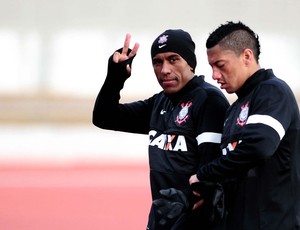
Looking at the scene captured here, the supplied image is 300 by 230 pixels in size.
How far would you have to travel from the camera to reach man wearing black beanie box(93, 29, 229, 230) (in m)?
3.15

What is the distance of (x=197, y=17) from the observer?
11688 mm

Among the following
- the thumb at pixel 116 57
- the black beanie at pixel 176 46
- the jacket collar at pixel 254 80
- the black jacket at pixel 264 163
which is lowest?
the black jacket at pixel 264 163

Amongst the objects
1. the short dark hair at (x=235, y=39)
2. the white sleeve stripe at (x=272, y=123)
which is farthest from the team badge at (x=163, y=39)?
the white sleeve stripe at (x=272, y=123)

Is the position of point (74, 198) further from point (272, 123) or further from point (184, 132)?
point (272, 123)

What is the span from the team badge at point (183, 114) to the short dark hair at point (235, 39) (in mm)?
282

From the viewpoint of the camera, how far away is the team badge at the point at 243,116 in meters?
2.97

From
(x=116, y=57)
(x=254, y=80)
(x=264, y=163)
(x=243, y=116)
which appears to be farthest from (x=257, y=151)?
(x=116, y=57)

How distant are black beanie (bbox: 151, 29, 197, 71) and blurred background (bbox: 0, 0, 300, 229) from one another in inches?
296

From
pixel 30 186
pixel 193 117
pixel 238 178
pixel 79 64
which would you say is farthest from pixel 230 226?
pixel 79 64

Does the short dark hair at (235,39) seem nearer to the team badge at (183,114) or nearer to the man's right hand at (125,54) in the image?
the team badge at (183,114)

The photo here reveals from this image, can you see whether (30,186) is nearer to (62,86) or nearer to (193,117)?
(62,86)

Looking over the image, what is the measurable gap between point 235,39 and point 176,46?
1.17ft

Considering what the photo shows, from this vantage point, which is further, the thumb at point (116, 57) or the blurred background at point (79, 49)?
the blurred background at point (79, 49)

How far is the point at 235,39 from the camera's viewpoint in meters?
3.11
